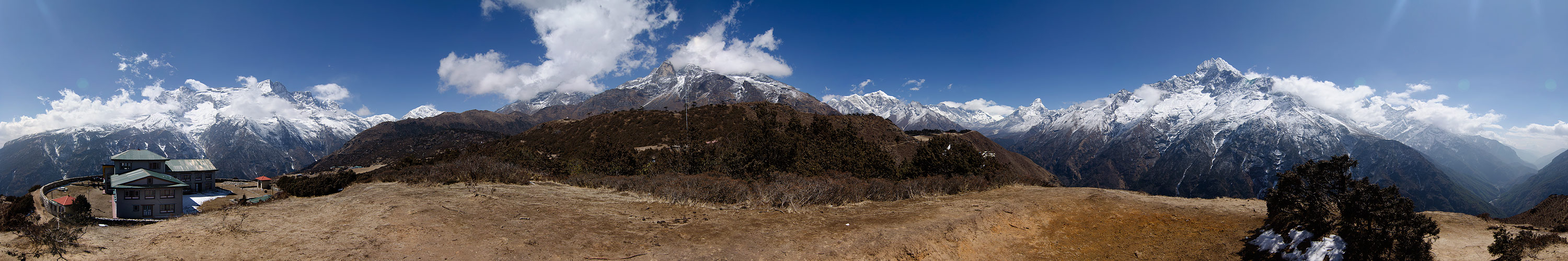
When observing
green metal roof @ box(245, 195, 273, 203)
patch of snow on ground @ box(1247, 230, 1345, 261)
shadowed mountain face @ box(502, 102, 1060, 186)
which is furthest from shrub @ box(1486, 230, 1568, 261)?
green metal roof @ box(245, 195, 273, 203)

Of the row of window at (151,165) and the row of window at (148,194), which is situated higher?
the row of window at (151,165)

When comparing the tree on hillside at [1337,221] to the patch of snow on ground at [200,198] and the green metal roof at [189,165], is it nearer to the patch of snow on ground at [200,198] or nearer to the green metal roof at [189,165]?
the patch of snow on ground at [200,198]

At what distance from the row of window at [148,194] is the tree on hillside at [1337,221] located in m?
34.0

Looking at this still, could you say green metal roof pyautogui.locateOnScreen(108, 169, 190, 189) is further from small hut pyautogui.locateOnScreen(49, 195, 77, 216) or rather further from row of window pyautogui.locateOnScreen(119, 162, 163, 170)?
row of window pyautogui.locateOnScreen(119, 162, 163, 170)

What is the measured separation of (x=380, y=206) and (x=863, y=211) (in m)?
11.3

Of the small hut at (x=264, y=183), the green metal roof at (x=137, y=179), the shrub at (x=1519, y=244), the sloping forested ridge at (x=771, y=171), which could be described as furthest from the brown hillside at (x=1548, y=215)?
the small hut at (x=264, y=183)

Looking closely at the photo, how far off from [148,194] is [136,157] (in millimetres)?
19904

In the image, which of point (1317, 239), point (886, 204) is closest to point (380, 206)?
point (886, 204)

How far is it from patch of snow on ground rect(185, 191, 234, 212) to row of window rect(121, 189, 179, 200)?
211 inches

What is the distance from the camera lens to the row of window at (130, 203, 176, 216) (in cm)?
1889

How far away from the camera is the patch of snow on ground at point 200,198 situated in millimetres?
26219

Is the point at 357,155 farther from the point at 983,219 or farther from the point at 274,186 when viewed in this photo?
the point at 983,219

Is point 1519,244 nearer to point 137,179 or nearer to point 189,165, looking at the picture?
point 137,179

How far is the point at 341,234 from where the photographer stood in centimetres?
845
